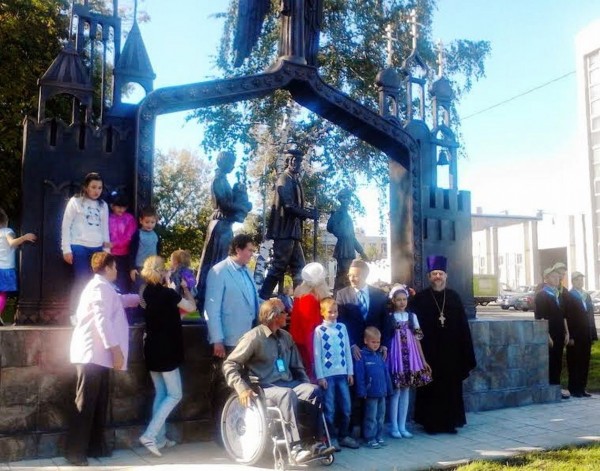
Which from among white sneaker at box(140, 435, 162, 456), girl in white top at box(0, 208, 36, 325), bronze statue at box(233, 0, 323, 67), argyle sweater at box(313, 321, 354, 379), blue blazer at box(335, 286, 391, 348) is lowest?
white sneaker at box(140, 435, 162, 456)

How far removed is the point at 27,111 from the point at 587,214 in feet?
121

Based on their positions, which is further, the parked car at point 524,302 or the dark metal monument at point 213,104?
the parked car at point 524,302

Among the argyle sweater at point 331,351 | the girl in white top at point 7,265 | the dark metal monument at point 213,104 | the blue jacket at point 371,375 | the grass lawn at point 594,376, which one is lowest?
the grass lawn at point 594,376

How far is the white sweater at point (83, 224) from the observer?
6281mm

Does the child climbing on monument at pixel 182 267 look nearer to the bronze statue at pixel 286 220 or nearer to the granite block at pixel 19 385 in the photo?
the bronze statue at pixel 286 220

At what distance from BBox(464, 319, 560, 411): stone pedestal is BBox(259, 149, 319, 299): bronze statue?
8.65 feet

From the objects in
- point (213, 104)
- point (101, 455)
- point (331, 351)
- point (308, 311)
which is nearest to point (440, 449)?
point (331, 351)

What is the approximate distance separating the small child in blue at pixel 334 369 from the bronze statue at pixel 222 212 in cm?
186

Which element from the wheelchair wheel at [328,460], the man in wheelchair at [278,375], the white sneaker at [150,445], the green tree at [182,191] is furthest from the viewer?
the green tree at [182,191]

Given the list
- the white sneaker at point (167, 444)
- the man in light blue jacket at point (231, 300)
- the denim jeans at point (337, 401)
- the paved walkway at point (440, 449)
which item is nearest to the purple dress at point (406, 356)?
the paved walkway at point (440, 449)

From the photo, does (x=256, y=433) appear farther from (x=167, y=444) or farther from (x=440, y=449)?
(x=440, y=449)

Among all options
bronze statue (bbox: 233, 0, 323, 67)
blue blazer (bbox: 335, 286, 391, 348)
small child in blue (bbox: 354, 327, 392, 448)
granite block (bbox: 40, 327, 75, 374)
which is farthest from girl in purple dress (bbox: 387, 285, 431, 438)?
bronze statue (bbox: 233, 0, 323, 67)

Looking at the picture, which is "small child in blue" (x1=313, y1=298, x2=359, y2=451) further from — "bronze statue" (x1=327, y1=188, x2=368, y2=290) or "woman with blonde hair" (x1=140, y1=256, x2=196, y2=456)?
"bronze statue" (x1=327, y1=188, x2=368, y2=290)

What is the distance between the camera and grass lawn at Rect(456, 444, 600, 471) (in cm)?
556
